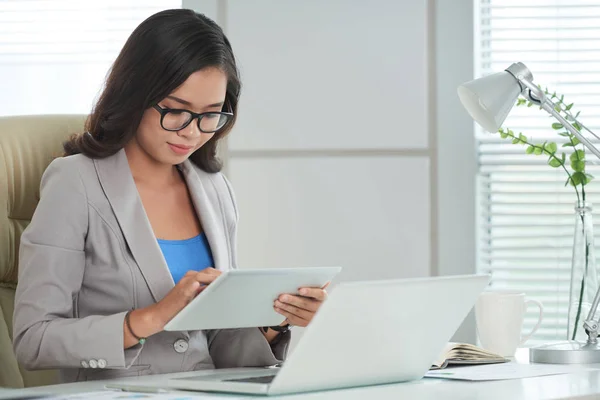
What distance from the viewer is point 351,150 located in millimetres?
2820

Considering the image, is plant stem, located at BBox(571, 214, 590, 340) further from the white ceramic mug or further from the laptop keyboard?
the laptop keyboard

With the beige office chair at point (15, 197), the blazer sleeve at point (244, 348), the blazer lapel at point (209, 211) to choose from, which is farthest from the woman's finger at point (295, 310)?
the beige office chair at point (15, 197)

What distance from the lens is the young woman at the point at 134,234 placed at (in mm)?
1631

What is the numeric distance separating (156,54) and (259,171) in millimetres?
1053

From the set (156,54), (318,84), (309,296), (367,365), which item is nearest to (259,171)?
(318,84)

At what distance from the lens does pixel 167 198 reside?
1.96 metres

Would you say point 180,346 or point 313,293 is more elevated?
point 313,293

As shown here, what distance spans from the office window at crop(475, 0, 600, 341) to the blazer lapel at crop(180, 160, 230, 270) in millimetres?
1112

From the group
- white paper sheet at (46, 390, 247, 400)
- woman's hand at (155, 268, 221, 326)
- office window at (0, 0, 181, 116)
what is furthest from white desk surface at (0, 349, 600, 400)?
office window at (0, 0, 181, 116)

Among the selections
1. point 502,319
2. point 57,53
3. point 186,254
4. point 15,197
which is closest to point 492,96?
point 502,319

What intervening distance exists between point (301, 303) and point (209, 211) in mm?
478

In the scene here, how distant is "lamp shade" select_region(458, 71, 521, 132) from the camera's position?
1749 mm

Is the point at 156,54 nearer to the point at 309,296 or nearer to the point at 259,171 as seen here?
the point at 309,296

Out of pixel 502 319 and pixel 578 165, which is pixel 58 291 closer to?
pixel 502 319
